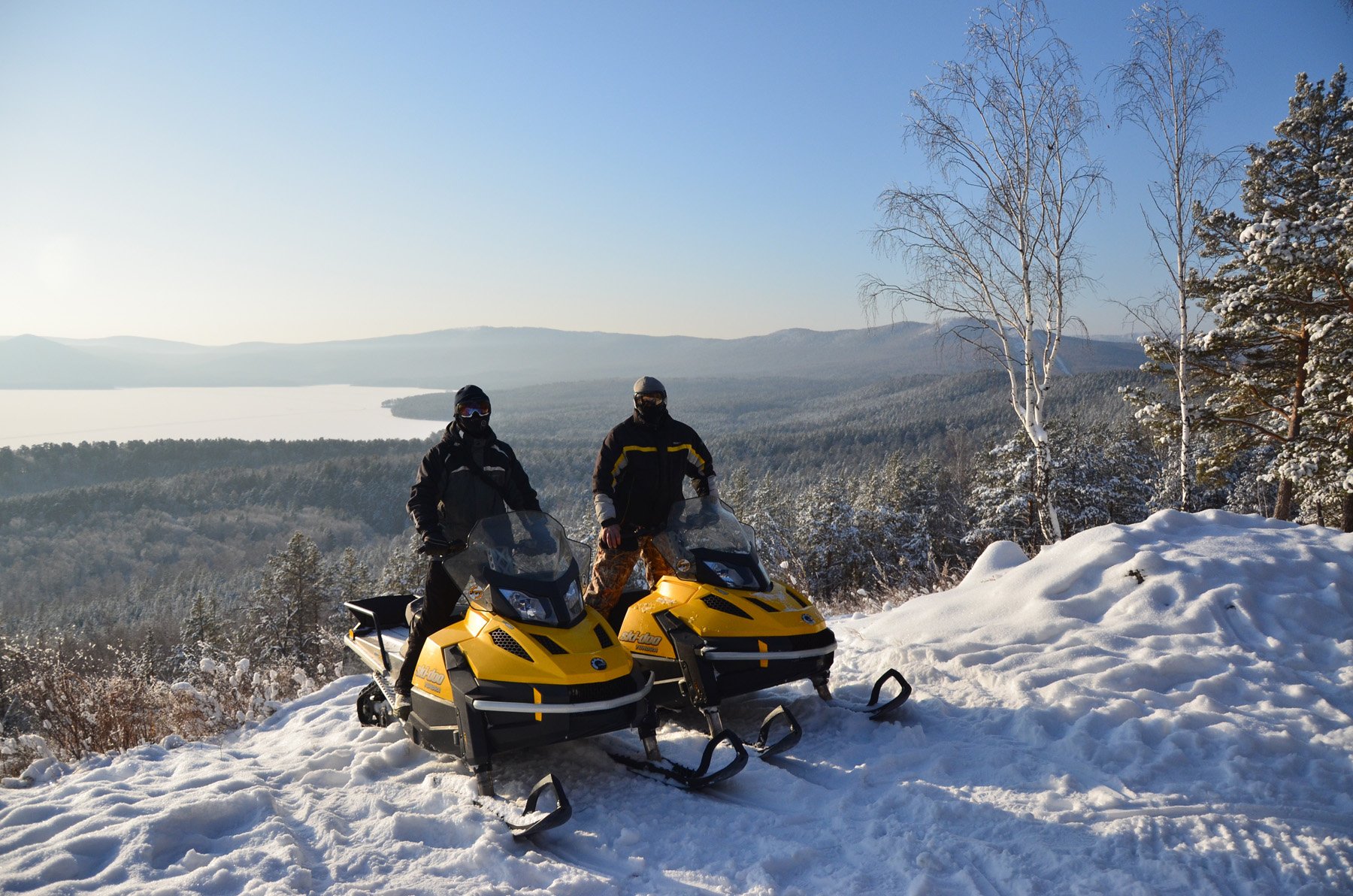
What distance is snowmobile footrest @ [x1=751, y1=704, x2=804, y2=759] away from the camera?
4.39 meters

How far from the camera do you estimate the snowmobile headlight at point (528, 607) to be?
4.21 metres

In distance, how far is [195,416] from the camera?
283ft

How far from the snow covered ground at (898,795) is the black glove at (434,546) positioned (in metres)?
1.25

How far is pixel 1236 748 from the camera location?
411 centimetres

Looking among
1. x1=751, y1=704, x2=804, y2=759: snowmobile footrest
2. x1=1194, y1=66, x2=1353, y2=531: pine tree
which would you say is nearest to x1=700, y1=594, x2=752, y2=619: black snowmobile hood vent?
x1=751, y1=704, x2=804, y2=759: snowmobile footrest

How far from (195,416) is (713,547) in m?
98.4

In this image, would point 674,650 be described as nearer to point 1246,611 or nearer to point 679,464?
point 679,464

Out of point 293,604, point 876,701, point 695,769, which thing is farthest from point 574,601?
point 293,604

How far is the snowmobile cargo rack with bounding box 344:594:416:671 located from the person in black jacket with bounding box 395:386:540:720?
2.46 ft

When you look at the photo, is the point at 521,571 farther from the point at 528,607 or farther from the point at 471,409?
the point at 471,409

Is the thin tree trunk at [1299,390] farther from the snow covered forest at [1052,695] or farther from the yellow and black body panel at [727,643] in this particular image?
the yellow and black body panel at [727,643]

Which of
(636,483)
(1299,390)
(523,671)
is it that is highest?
(1299,390)

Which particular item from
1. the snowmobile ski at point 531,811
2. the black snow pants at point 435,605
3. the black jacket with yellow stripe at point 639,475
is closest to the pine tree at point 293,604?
the black jacket with yellow stripe at point 639,475

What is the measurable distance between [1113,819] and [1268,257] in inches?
466
